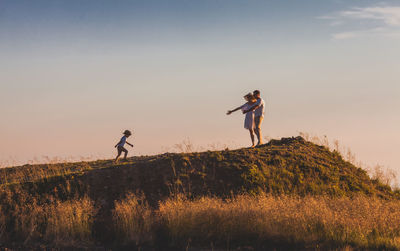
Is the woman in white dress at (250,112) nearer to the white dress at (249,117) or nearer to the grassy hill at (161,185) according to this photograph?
the white dress at (249,117)

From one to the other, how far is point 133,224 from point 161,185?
2.84m

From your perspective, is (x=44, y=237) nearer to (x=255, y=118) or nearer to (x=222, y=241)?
(x=222, y=241)

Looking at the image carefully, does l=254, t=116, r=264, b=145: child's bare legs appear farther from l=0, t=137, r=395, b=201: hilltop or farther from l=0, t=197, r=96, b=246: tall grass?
l=0, t=197, r=96, b=246: tall grass

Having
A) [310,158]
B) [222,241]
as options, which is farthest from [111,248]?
[310,158]

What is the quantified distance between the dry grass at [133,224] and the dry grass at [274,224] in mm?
502

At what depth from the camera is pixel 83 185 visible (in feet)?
46.0

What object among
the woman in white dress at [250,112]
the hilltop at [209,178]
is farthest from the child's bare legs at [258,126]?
the hilltop at [209,178]

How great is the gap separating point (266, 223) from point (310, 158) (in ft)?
25.6

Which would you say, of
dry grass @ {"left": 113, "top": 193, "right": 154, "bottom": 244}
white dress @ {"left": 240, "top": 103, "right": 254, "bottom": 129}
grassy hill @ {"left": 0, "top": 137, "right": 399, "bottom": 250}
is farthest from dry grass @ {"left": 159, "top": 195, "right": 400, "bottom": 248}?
white dress @ {"left": 240, "top": 103, "right": 254, "bottom": 129}

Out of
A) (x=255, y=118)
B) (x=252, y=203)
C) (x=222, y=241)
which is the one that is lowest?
(x=222, y=241)

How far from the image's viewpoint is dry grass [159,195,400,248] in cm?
1033

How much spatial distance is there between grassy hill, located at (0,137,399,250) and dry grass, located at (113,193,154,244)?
0.88 feet

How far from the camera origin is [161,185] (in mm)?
13859

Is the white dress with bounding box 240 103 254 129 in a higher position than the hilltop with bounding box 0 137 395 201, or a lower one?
higher
